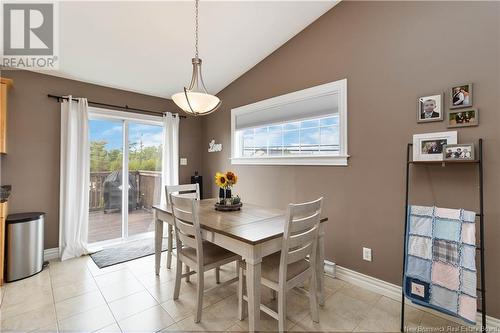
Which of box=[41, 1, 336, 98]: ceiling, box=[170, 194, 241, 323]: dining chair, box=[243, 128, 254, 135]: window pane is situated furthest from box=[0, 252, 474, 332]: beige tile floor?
box=[41, 1, 336, 98]: ceiling

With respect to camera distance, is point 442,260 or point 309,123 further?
point 309,123

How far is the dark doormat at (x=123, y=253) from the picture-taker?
9.71 feet

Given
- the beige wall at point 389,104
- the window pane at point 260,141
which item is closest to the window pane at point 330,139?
the beige wall at point 389,104

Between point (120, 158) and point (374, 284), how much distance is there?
12.4 feet

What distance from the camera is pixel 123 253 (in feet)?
10.5

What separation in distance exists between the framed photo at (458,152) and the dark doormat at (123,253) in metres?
3.42

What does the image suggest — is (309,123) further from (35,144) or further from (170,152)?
(35,144)

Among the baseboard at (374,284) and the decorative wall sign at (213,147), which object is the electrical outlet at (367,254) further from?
the decorative wall sign at (213,147)

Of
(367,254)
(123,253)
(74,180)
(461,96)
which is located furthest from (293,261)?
(74,180)

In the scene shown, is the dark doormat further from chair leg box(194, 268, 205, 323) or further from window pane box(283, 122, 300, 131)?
window pane box(283, 122, 300, 131)

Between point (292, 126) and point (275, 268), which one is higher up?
point (292, 126)

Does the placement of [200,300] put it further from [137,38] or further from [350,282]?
[137,38]

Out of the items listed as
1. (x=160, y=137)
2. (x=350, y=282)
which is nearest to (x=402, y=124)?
(x=350, y=282)

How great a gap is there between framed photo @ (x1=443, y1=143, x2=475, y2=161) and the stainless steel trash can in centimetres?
411
